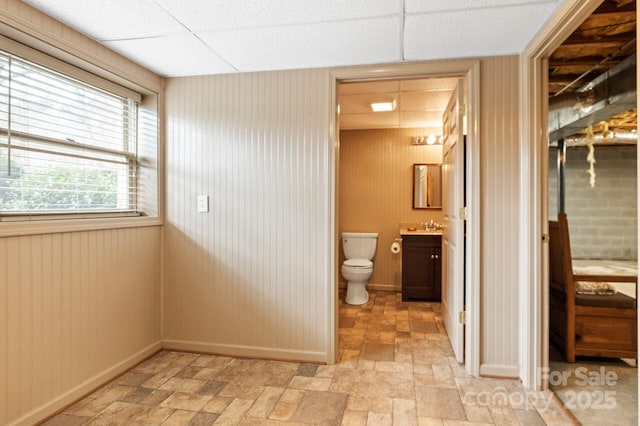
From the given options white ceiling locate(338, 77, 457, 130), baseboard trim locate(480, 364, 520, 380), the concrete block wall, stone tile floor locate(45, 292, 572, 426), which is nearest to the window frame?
stone tile floor locate(45, 292, 572, 426)

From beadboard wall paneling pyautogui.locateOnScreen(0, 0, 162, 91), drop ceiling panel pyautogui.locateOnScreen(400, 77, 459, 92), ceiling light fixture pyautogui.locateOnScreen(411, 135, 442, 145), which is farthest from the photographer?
ceiling light fixture pyautogui.locateOnScreen(411, 135, 442, 145)

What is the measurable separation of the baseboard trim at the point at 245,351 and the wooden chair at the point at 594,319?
1.82 m

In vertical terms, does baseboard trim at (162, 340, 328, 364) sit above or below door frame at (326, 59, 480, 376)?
below

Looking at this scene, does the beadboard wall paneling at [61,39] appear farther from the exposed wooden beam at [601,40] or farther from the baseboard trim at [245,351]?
the exposed wooden beam at [601,40]

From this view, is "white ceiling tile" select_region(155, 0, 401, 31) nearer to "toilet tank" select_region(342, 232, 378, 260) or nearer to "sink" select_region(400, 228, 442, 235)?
"sink" select_region(400, 228, 442, 235)

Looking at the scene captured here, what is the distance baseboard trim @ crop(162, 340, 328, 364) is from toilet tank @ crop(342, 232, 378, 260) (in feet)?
6.97

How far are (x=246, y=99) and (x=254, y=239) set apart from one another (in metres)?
1.06

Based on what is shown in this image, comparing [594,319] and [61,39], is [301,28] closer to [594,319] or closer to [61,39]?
[61,39]

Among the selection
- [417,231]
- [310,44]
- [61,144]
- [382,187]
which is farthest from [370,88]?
[61,144]

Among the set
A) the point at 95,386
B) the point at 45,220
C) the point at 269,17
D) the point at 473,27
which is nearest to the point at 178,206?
the point at 45,220

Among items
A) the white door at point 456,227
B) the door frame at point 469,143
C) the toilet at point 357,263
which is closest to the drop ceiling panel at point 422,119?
the white door at point 456,227

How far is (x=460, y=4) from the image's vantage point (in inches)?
68.2

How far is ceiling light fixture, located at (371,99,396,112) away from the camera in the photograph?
3627mm

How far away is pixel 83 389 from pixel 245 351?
1019 millimetres
